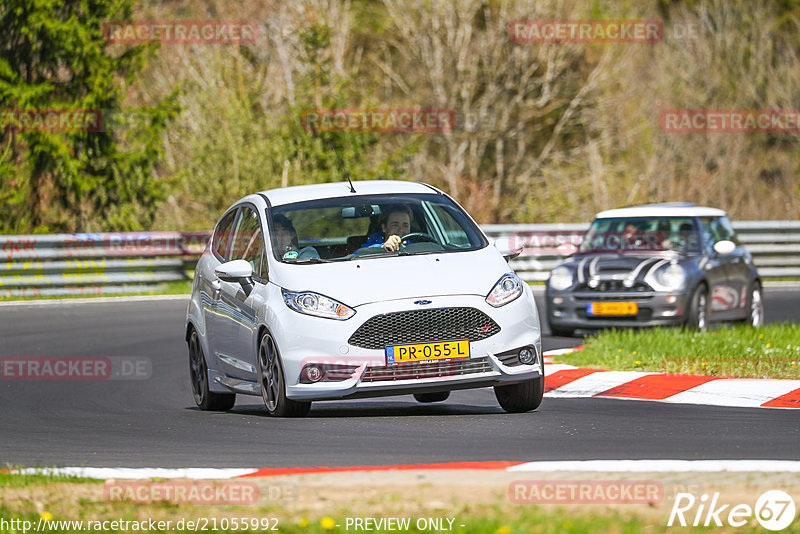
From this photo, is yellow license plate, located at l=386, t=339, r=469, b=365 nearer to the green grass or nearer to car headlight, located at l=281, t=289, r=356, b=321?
car headlight, located at l=281, t=289, r=356, b=321

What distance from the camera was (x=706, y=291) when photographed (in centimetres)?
1714

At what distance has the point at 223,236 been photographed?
38.8 ft

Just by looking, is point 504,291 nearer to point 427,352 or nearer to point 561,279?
point 427,352

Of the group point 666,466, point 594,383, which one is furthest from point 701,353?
point 666,466

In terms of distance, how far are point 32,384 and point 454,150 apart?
3071 cm

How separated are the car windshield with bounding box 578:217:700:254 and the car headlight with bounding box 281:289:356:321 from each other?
844 centimetres

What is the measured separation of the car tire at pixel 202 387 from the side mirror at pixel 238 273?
1235 millimetres

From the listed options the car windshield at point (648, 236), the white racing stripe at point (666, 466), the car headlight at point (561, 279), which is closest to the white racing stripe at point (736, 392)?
the white racing stripe at point (666, 466)

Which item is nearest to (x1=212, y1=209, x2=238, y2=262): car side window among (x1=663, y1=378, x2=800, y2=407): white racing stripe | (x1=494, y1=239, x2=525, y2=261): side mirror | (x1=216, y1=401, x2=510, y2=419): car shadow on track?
(x1=216, y1=401, x2=510, y2=419): car shadow on track

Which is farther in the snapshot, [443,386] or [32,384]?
[32,384]

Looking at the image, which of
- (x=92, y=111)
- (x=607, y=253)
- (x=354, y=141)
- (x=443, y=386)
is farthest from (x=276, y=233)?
(x=354, y=141)

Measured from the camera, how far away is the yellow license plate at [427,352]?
31.1 ft

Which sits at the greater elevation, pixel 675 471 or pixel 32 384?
pixel 675 471

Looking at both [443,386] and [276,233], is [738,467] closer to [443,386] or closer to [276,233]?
[443,386]
